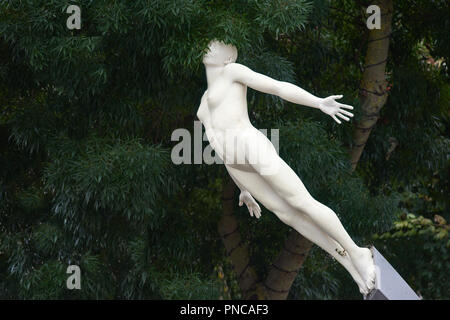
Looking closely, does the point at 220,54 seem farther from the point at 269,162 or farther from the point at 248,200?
the point at 248,200

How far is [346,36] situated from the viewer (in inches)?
310

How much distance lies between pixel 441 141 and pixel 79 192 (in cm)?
373

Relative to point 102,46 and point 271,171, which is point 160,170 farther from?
point 271,171

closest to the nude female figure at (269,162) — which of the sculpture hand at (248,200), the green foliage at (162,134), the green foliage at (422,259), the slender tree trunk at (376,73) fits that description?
the sculpture hand at (248,200)

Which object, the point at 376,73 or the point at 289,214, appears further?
the point at 376,73

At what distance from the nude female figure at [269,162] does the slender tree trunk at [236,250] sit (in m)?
2.83

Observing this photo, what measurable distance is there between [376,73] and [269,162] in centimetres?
314

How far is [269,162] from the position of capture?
4.34 metres

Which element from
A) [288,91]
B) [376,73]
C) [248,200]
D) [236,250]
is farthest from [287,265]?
[288,91]

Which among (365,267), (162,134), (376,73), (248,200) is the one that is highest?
(376,73)

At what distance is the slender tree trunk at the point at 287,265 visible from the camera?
7410 millimetres

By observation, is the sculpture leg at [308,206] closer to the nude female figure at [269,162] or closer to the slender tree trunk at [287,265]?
the nude female figure at [269,162]

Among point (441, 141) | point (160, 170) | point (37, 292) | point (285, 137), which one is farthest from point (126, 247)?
point (441, 141)
